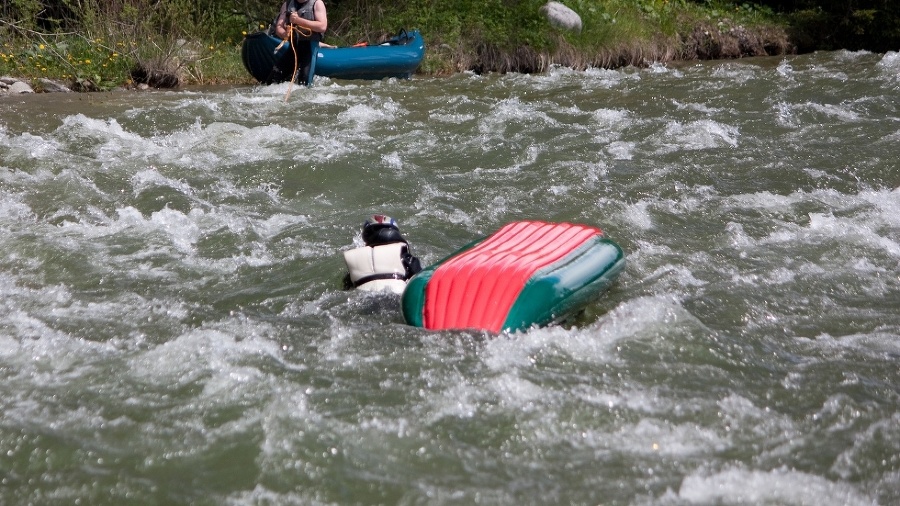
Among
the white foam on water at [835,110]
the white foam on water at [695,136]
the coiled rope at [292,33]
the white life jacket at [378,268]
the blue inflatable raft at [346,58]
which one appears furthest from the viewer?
the blue inflatable raft at [346,58]

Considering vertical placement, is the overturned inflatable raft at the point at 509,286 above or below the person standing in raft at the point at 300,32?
above

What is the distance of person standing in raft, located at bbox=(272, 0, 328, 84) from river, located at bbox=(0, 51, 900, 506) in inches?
60.2

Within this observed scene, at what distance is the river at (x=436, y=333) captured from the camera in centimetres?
257

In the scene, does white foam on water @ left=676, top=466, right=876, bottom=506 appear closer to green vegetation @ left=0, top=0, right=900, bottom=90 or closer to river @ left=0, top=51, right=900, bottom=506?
river @ left=0, top=51, right=900, bottom=506

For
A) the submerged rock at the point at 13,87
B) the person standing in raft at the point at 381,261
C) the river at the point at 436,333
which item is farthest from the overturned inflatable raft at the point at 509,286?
the submerged rock at the point at 13,87

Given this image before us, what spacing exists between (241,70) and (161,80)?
3.17 ft

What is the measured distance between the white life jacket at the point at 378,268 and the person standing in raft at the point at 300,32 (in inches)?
205

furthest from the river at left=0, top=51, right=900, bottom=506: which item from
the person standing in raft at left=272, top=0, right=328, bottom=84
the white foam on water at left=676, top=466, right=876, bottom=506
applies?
the person standing in raft at left=272, top=0, right=328, bottom=84

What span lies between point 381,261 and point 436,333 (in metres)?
0.61

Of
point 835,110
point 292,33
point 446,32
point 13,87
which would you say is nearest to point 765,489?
point 835,110

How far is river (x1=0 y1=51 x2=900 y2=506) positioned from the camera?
2574 mm

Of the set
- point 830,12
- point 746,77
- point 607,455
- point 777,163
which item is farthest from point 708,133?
point 830,12

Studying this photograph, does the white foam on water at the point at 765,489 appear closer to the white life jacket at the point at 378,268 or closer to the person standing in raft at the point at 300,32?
the white life jacket at the point at 378,268

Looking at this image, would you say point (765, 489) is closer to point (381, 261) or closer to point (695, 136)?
point (381, 261)
